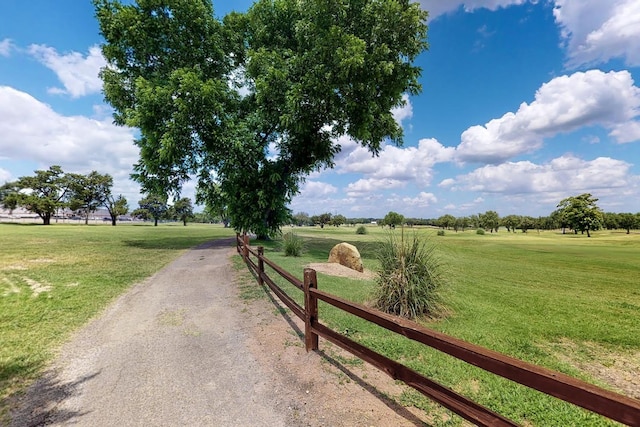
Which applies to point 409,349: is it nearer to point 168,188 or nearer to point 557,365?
point 557,365

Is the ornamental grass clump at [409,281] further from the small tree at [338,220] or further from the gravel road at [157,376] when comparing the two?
the small tree at [338,220]

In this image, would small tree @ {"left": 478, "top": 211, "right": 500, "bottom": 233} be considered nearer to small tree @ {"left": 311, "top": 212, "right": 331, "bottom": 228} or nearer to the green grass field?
small tree @ {"left": 311, "top": 212, "right": 331, "bottom": 228}

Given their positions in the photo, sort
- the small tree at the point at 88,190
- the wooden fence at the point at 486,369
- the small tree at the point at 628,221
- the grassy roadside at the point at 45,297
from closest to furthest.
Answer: the wooden fence at the point at 486,369, the grassy roadside at the point at 45,297, the small tree at the point at 628,221, the small tree at the point at 88,190

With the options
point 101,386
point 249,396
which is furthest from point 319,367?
point 101,386

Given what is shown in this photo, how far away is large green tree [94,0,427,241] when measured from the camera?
16.8 m

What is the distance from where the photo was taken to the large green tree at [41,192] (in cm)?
→ 5119

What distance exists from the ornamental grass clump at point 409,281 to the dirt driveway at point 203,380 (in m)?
2.33

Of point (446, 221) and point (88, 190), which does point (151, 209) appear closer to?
point (88, 190)

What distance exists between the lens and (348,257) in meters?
13.4

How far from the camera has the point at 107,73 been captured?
2053 centimetres

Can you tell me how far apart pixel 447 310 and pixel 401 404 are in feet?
13.8

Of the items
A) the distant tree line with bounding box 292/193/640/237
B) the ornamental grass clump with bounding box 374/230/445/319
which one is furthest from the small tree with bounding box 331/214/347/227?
the ornamental grass clump with bounding box 374/230/445/319

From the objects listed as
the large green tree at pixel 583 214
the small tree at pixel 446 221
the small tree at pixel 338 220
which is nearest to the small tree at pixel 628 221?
the large green tree at pixel 583 214

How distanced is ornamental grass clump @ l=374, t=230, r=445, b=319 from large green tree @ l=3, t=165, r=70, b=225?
68524 millimetres
